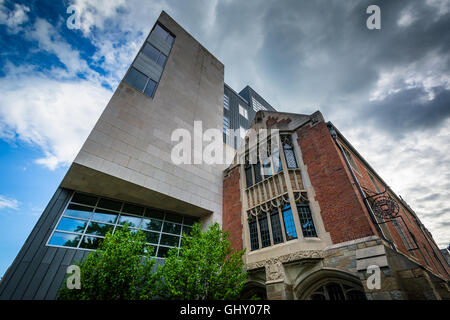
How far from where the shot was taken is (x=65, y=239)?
996 cm

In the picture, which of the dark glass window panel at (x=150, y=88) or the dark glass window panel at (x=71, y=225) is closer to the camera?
the dark glass window panel at (x=71, y=225)

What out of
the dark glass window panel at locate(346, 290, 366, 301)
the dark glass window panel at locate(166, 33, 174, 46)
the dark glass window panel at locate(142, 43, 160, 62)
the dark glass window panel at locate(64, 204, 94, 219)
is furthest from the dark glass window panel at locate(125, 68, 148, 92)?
the dark glass window panel at locate(346, 290, 366, 301)

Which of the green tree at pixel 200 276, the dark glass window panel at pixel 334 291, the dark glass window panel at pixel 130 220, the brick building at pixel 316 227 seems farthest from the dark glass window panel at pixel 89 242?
the dark glass window panel at pixel 334 291

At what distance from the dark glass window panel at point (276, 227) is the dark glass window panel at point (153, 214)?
739 cm

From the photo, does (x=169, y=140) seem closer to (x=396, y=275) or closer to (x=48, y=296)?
(x=48, y=296)

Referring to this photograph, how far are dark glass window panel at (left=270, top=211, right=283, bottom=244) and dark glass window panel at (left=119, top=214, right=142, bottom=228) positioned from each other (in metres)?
8.11

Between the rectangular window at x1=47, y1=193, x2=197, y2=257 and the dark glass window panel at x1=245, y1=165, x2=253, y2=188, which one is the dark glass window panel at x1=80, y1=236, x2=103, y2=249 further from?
the dark glass window panel at x1=245, y1=165, x2=253, y2=188

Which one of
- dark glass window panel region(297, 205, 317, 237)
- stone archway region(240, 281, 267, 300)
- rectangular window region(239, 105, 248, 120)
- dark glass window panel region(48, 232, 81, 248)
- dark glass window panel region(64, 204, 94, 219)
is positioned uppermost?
rectangular window region(239, 105, 248, 120)

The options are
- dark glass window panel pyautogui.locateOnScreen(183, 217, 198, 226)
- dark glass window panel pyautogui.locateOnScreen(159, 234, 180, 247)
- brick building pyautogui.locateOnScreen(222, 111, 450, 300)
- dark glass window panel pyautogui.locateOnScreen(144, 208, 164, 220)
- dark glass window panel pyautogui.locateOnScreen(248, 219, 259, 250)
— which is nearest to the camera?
brick building pyautogui.locateOnScreen(222, 111, 450, 300)

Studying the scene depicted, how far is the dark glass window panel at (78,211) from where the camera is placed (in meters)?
10.6

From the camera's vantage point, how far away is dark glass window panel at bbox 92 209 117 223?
446 inches

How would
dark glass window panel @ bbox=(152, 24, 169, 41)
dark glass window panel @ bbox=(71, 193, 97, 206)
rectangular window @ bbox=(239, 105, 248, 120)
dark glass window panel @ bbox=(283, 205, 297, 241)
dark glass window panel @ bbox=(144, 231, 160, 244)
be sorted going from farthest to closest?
rectangular window @ bbox=(239, 105, 248, 120), dark glass window panel @ bbox=(152, 24, 169, 41), dark glass window panel @ bbox=(144, 231, 160, 244), dark glass window panel @ bbox=(71, 193, 97, 206), dark glass window panel @ bbox=(283, 205, 297, 241)

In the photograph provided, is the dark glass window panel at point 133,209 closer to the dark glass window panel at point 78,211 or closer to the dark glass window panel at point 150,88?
the dark glass window panel at point 78,211
